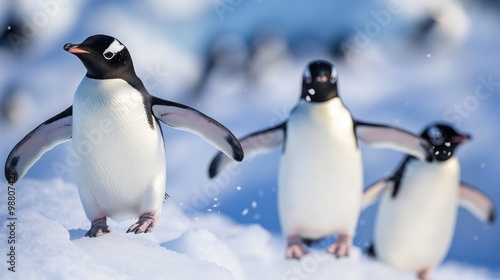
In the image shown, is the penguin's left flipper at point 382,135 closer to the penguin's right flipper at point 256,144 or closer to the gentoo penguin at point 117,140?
the penguin's right flipper at point 256,144

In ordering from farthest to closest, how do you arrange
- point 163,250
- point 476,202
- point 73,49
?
point 476,202, point 163,250, point 73,49

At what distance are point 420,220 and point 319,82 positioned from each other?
1.54 ft

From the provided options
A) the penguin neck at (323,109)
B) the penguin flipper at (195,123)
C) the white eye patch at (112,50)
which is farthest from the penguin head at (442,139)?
the white eye patch at (112,50)

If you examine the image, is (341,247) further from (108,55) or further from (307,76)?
(108,55)

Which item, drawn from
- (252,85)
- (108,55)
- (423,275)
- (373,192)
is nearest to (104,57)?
(108,55)

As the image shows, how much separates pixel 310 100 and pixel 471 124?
46 cm

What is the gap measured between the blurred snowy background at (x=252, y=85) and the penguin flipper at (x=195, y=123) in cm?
8

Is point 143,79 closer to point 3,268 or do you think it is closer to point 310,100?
point 310,100

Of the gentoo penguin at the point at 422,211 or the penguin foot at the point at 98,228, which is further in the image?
the gentoo penguin at the point at 422,211

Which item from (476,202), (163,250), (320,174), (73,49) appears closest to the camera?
(73,49)

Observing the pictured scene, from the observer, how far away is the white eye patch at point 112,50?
166cm

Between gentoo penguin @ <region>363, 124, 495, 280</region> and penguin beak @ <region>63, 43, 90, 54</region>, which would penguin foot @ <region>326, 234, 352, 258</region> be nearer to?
gentoo penguin @ <region>363, 124, 495, 280</region>

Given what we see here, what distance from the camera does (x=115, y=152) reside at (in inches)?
67.5

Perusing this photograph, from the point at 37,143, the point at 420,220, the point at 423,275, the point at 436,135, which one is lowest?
the point at 423,275
